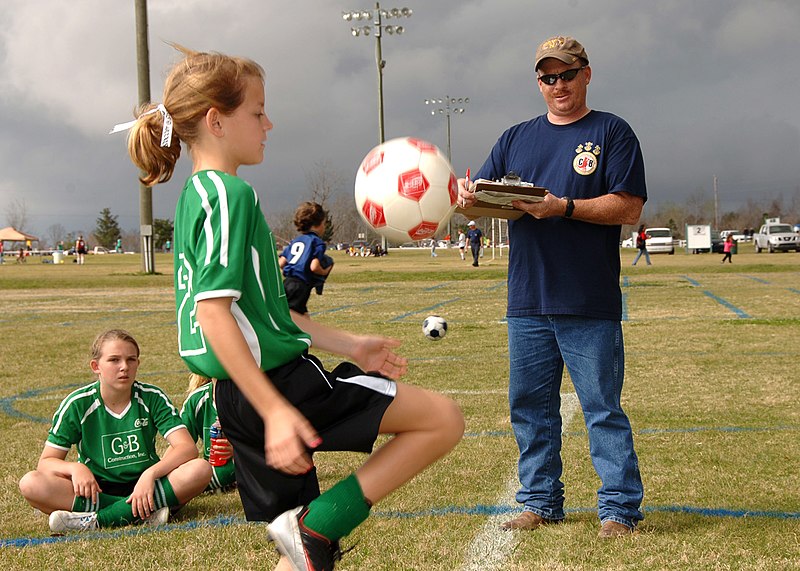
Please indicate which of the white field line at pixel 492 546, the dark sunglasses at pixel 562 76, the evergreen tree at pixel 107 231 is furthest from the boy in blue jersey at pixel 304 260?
the evergreen tree at pixel 107 231

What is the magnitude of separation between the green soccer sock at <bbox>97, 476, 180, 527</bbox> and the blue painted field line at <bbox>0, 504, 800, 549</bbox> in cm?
11

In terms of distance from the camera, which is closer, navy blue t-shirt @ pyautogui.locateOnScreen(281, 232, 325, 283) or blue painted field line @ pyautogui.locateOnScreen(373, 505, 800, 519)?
blue painted field line @ pyautogui.locateOnScreen(373, 505, 800, 519)

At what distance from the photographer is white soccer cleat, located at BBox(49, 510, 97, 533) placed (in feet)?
14.1

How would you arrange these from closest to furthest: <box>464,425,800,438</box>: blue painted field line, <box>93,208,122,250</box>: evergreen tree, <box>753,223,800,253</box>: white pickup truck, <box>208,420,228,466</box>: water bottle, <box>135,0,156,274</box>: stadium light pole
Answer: <box>208,420,228,466</box>: water bottle, <box>464,425,800,438</box>: blue painted field line, <box>135,0,156,274</box>: stadium light pole, <box>753,223,800,253</box>: white pickup truck, <box>93,208,122,250</box>: evergreen tree

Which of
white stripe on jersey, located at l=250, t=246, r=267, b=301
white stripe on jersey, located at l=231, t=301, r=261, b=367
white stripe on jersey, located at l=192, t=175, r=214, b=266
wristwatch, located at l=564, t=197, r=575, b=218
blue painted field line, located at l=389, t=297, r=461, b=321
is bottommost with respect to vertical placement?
blue painted field line, located at l=389, t=297, r=461, b=321

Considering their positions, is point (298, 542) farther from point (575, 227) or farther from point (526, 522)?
point (575, 227)

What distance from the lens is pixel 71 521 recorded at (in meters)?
4.32

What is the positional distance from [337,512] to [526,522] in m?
1.78

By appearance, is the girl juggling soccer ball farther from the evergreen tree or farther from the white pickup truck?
the evergreen tree

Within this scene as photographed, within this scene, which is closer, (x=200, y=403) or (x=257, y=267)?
(x=257, y=267)

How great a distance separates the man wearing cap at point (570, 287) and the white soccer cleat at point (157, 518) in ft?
5.51

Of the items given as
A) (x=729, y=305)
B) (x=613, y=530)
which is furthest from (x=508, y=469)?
(x=729, y=305)

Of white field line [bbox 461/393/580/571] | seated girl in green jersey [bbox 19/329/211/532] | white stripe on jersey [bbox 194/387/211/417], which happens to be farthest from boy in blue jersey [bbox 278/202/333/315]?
white field line [bbox 461/393/580/571]

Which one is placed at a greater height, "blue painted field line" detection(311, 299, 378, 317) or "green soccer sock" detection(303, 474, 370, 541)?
"green soccer sock" detection(303, 474, 370, 541)
